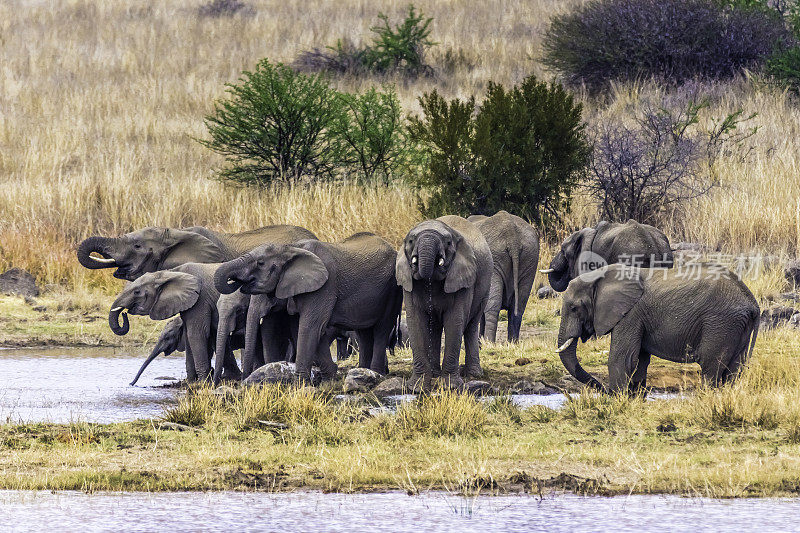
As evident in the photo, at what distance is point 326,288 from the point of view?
37.8 feet

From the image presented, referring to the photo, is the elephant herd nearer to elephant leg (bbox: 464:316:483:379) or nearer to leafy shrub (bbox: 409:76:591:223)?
elephant leg (bbox: 464:316:483:379)

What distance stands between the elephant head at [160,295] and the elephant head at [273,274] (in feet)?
2.33

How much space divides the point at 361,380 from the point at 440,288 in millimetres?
1099

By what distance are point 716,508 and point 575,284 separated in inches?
142

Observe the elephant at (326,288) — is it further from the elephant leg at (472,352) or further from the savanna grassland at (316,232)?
the elephant leg at (472,352)

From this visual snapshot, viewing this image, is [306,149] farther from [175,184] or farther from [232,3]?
[232,3]

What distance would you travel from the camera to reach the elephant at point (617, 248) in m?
13.6

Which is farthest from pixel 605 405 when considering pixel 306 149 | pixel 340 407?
pixel 306 149

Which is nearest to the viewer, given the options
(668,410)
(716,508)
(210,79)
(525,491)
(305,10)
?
(716,508)

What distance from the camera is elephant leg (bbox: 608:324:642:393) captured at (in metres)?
10.4

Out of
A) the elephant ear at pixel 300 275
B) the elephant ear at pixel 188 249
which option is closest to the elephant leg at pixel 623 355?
the elephant ear at pixel 300 275

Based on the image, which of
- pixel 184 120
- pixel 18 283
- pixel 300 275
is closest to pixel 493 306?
pixel 300 275

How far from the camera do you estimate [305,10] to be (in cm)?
4934

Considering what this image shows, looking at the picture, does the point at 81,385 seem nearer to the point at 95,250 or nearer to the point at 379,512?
the point at 95,250
